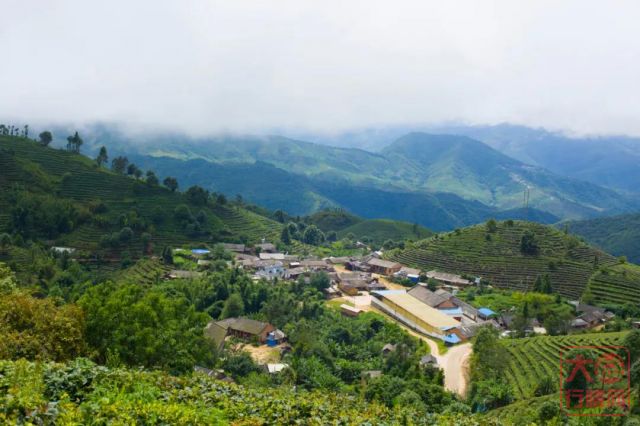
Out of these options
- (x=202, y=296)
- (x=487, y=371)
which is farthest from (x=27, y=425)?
(x=202, y=296)

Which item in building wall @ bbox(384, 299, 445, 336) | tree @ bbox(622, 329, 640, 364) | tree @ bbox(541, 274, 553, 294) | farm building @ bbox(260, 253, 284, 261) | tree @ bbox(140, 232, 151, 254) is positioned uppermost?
tree @ bbox(622, 329, 640, 364)

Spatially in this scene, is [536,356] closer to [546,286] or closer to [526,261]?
[546,286]

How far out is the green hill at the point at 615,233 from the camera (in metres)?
140

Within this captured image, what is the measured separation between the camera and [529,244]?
69.8 m

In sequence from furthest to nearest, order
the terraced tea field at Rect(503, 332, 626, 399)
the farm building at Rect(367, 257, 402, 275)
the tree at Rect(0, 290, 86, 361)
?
the farm building at Rect(367, 257, 402, 275)
the terraced tea field at Rect(503, 332, 626, 399)
the tree at Rect(0, 290, 86, 361)

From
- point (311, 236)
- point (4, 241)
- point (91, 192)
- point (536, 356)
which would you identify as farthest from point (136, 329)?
point (311, 236)

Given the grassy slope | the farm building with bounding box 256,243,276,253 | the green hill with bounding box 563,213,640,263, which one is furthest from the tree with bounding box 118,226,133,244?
the green hill with bounding box 563,213,640,263

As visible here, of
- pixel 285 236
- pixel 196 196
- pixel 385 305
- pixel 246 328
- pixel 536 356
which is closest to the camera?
pixel 536 356

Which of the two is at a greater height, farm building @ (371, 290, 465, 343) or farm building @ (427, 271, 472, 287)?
farm building @ (427, 271, 472, 287)

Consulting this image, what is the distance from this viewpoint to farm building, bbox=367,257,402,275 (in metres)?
73.2

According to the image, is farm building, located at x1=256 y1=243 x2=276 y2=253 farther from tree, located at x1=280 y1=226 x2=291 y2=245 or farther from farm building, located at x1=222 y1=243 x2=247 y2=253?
tree, located at x1=280 y1=226 x2=291 y2=245

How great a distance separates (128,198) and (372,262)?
132 ft

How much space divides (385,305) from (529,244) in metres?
28.7

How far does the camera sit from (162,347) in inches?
645
